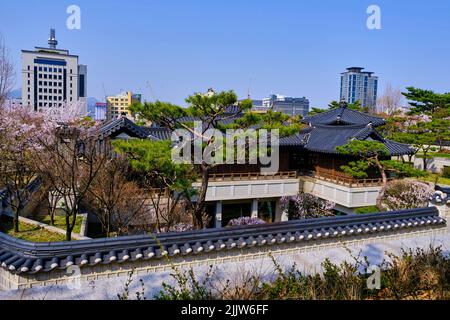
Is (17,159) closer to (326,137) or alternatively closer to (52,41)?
(326,137)

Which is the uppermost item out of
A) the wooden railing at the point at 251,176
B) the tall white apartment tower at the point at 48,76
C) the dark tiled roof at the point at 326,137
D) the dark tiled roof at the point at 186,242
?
the tall white apartment tower at the point at 48,76

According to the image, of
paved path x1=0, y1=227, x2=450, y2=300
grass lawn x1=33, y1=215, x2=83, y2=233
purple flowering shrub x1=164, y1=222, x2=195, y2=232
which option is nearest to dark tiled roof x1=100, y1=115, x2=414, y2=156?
grass lawn x1=33, y1=215, x2=83, y2=233

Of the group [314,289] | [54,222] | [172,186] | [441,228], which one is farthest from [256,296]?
[54,222]

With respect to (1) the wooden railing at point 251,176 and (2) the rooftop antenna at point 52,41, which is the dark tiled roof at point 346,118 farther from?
(2) the rooftop antenna at point 52,41

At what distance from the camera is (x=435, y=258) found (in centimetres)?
497

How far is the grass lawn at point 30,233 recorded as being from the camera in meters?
8.84

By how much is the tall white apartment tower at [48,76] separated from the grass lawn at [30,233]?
62598 millimetres

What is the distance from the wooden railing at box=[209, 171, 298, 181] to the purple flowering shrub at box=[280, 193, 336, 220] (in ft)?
3.64

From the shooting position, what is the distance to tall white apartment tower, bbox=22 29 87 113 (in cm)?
6850

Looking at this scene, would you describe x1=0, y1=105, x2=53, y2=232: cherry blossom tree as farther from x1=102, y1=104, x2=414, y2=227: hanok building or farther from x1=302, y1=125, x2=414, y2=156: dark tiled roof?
x1=302, y1=125, x2=414, y2=156: dark tiled roof

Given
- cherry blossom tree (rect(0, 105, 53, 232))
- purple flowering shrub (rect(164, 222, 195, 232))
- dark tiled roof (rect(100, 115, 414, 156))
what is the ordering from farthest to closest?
dark tiled roof (rect(100, 115, 414, 156)) → purple flowering shrub (rect(164, 222, 195, 232)) → cherry blossom tree (rect(0, 105, 53, 232))

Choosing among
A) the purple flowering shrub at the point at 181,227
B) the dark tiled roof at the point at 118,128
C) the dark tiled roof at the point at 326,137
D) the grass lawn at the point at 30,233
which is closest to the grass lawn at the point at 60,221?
the grass lawn at the point at 30,233

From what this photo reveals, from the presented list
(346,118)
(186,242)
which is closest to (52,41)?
(346,118)

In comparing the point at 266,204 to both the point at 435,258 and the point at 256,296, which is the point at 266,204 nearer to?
the point at 435,258
